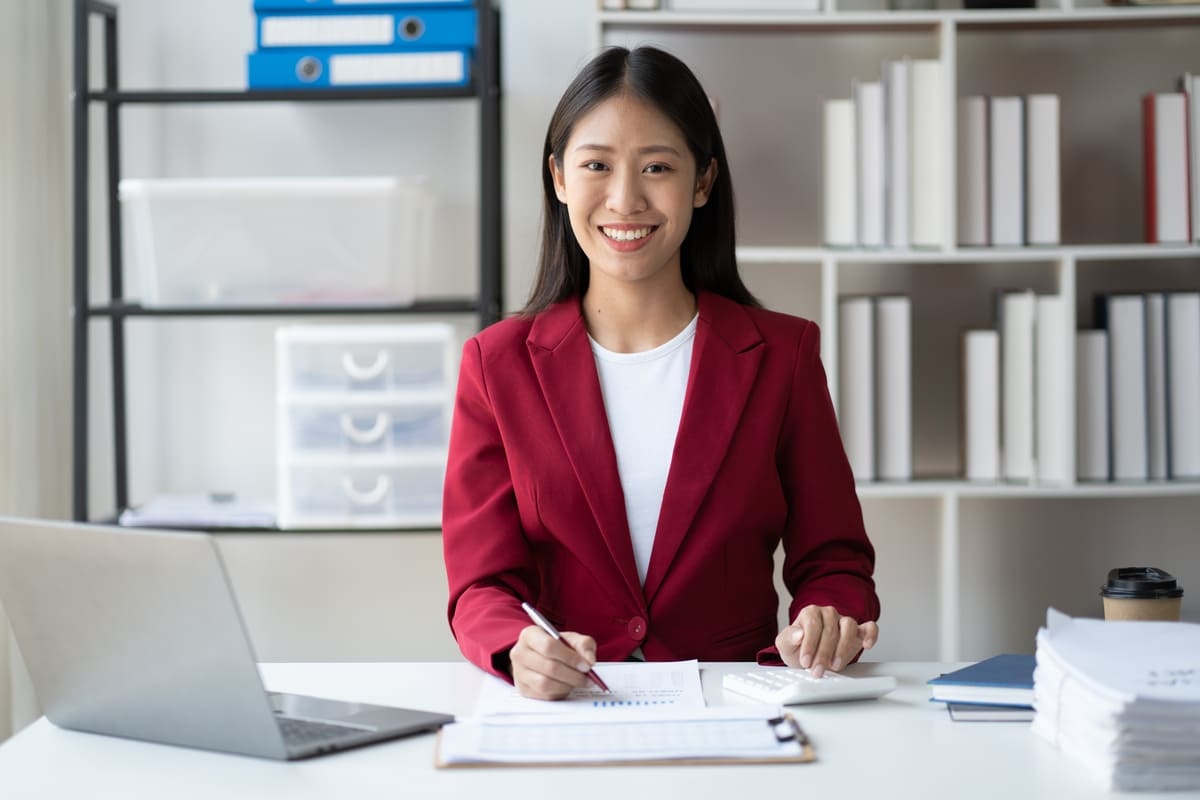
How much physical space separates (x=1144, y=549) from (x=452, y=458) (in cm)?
173

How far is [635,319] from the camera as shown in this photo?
164cm

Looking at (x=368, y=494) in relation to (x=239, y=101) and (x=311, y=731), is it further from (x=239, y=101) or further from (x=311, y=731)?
(x=311, y=731)

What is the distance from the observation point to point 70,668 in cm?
108

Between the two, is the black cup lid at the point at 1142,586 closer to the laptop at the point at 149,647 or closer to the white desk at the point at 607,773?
the white desk at the point at 607,773

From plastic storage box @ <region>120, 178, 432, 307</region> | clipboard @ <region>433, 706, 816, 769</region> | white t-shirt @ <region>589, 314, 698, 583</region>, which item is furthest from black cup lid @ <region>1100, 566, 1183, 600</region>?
plastic storage box @ <region>120, 178, 432, 307</region>

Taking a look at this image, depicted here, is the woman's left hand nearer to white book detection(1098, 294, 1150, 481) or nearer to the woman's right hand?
the woman's right hand

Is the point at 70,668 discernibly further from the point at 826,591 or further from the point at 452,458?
the point at 826,591

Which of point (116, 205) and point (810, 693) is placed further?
point (116, 205)

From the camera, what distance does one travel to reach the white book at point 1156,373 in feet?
7.69

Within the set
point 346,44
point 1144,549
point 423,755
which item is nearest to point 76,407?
point 346,44

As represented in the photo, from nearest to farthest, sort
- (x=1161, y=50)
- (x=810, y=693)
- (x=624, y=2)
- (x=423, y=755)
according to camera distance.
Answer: (x=423, y=755)
(x=810, y=693)
(x=624, y=2)
(x=1161, y=50)

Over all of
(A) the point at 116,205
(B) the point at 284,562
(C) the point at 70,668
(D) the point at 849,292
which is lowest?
(B) the point at 284,562

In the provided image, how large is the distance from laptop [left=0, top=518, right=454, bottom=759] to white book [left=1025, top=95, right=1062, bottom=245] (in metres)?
1.68

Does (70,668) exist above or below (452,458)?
below
